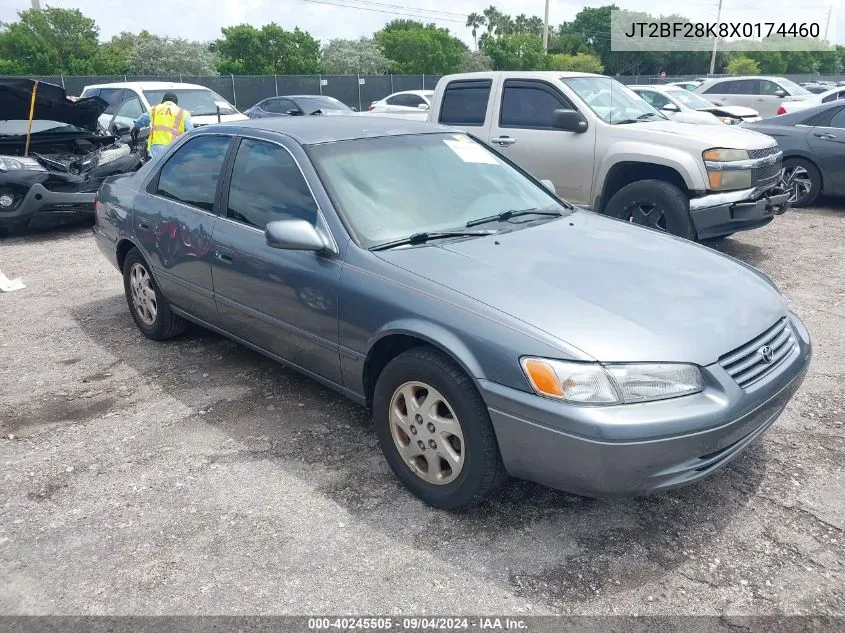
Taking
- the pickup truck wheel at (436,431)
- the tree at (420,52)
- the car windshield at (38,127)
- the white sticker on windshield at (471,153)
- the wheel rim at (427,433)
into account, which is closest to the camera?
the pickup truck wheel at (436,431)

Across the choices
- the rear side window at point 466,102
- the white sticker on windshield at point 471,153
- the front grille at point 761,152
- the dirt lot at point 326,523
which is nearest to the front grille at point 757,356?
the dirt lot at point 326,523

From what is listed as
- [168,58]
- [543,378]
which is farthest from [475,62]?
[543,378]

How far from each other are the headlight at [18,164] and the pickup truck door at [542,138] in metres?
5.52

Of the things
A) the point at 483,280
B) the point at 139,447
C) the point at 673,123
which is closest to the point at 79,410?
the point at 139,447

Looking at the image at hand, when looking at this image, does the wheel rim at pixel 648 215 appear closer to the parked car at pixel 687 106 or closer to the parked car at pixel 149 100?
the parked car at pixel 687 106

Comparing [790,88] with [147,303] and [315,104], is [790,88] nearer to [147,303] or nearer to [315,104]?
[315,104]

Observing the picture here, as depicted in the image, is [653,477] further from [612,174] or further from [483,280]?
[612,174]

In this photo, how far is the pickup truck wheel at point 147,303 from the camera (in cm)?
506

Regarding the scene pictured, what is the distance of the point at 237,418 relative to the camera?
13.5 ft

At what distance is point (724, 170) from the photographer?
253 inches

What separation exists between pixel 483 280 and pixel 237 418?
71.4 inches

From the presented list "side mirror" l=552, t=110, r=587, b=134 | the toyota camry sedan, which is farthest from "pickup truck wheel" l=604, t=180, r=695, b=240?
the toyota camry sedan

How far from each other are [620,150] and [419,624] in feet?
17.5

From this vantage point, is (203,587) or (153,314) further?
(153,314)
